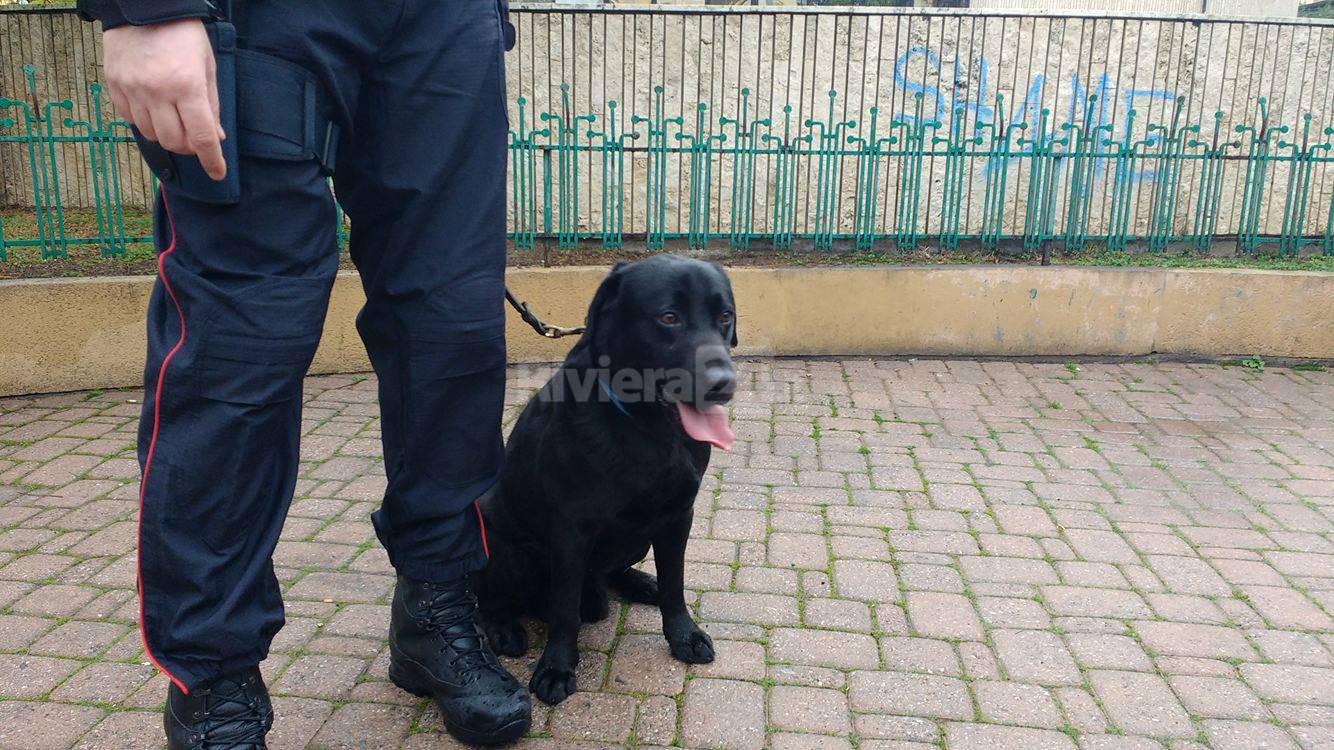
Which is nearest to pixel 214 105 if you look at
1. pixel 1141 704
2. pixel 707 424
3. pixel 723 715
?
pixel 707 424

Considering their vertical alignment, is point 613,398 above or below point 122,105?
below

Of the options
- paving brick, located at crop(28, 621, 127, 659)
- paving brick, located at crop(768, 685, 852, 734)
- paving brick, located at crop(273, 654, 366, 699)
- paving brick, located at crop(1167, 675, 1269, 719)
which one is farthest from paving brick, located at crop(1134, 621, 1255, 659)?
paving brick, located at crop(28, 621, 127, 659)

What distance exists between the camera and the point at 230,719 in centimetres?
189

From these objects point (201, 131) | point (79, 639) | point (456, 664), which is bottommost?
point (79, 639)

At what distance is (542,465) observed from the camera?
8.13 feet

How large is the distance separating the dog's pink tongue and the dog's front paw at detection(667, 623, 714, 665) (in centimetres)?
62

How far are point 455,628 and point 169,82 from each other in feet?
4.34

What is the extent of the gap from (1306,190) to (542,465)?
6159 mm

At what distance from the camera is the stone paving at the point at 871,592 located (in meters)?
2.36

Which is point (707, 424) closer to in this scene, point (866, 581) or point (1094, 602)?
point (866, 581)

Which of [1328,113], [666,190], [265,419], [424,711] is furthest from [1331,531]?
[1328,113]

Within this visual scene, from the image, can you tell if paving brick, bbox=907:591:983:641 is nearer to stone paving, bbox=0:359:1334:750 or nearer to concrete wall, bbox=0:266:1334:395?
stone paving, bbox=0:359:1334:750

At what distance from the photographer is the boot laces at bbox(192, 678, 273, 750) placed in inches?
73.5

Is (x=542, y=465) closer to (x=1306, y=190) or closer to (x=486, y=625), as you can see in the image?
(x=486, y=625)
